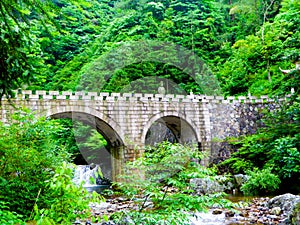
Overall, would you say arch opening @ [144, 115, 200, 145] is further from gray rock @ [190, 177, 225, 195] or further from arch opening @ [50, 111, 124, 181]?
arch opening @ [50, 111, 124, 181]

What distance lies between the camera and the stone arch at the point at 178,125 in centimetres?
1780

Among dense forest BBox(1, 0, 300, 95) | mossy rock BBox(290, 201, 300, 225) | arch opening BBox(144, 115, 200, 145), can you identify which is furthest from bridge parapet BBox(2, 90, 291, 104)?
mossy rock BBox(290, 201, 300, 225)

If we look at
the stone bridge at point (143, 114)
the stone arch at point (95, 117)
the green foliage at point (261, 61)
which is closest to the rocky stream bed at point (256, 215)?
the stone bridge at point (143, 114)

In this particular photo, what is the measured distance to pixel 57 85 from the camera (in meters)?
26.7

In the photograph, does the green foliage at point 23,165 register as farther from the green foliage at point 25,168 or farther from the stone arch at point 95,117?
the stone arch at point 95,117

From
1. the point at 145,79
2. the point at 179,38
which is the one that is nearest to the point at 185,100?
the point at 145,79

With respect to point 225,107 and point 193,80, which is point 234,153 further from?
point 193,80

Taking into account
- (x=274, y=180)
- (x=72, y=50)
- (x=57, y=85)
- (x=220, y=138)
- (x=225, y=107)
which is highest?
(x=72, y=50)

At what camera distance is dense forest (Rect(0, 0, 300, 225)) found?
457 cm

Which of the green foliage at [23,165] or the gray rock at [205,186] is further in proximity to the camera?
the gray rock at [205,186]

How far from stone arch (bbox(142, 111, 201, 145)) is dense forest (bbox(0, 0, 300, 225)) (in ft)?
7.61

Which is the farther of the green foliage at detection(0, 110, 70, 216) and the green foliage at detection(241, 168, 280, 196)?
the green foliage at detection(241, 168, 280, 196)

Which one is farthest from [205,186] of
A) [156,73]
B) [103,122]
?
[156,73]

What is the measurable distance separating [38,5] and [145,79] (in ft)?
75.1
